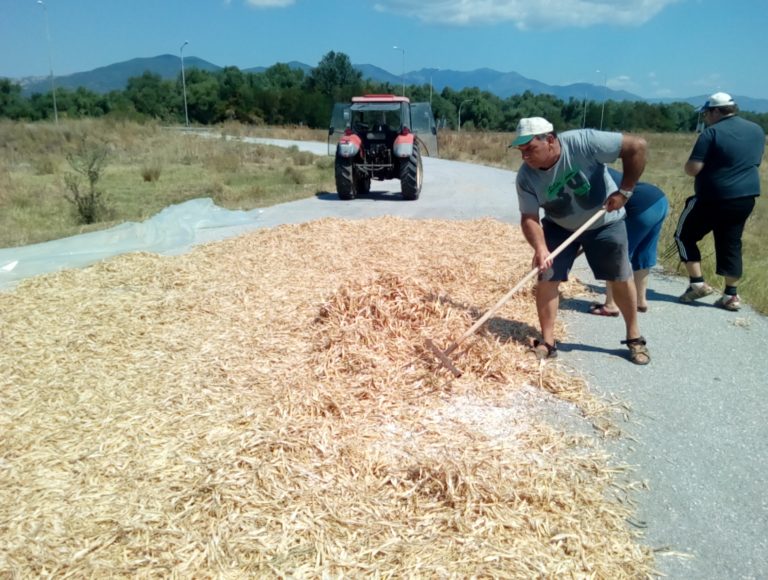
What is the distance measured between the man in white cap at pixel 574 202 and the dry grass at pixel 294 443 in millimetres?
666

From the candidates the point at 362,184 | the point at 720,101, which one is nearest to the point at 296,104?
the point at 362,184

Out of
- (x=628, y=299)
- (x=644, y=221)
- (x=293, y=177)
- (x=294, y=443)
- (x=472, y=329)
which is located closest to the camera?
(x=294, y=443)

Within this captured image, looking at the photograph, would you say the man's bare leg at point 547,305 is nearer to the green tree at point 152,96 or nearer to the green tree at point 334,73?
the green tree at point 152,96

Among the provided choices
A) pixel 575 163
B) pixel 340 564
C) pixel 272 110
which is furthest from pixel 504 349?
pixel 272 110

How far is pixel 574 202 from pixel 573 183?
15 centimetres

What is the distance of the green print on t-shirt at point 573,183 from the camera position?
392 centimetres

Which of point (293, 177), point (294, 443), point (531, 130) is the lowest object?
point (294, 443)

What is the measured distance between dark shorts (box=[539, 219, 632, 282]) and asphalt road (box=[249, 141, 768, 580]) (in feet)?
2.04

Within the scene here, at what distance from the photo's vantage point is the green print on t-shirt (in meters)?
3.92

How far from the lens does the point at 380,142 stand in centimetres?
1253

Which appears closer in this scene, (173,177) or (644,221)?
(644,221)

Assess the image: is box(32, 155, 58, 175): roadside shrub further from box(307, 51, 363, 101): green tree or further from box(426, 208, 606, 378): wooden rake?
box(307, 51, 363, 101): green tree

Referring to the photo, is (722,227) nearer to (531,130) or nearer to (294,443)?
(531,130)

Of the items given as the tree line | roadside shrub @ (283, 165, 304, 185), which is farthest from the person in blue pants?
the tree line
